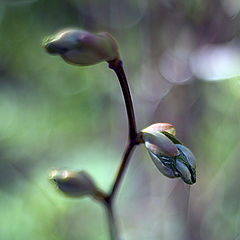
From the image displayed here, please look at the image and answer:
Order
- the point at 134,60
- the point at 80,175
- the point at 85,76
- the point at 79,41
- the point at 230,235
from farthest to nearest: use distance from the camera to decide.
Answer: the point at 85,76 → the point at 134,60 → the point at 230,235 → the point at 80,175 → the point at 79,41

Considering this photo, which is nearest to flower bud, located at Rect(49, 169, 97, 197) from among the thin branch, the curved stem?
the thin branch

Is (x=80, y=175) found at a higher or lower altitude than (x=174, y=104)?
higher

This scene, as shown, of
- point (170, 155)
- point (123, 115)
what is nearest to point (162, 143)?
point (170, 155)

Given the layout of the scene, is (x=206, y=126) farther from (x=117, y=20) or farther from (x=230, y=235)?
(x=117, y=20)

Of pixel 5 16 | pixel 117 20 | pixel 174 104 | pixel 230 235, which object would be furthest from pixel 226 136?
pixel 5 16

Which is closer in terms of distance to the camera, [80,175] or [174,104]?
[80,175]

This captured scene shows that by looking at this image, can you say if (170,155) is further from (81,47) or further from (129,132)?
(81,47)
